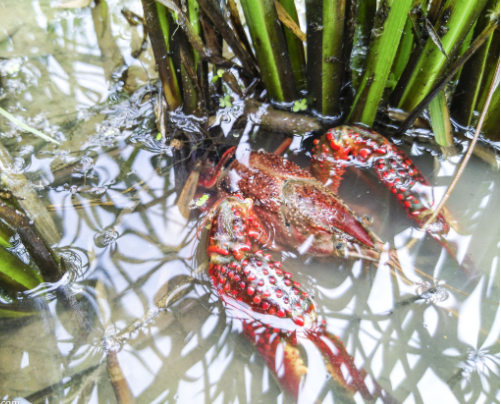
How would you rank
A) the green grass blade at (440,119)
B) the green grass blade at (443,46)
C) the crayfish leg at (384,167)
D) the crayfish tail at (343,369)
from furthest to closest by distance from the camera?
the green grass blade at (440,119) → the crayfish leg at (384,167) → the green grass blade at (443,46) → the crayfish tail at (343,369)

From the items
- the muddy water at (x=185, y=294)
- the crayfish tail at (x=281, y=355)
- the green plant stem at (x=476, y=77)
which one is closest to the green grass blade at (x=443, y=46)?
the green plant stem at (x=476, y=77)

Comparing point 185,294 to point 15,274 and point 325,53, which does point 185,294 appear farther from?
point 325,53

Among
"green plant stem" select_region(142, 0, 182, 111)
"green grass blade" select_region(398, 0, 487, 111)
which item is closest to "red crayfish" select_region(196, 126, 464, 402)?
"green grass blade" select_region(398, 0, 487, 111)

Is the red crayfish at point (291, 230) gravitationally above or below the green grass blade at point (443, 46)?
below

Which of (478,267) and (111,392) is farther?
(478,267)

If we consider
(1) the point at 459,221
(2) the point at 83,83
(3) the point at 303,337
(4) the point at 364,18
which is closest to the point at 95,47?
(2) the point at 83,83

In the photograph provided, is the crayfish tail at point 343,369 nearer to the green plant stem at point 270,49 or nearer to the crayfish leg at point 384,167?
the crayfish leg at point 384,167

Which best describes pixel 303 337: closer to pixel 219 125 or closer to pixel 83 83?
pixel 219 125
